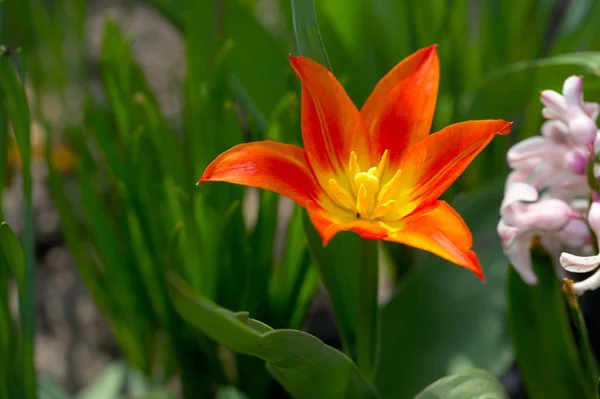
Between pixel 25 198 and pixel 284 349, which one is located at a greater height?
pixel 25 198

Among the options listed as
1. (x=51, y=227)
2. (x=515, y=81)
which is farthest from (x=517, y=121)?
(x=51, y=227)

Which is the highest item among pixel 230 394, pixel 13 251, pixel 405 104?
pixel 405 104

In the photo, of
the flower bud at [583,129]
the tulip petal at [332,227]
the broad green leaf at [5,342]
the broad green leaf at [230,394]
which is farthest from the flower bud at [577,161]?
the broad green leaf at [5,342]

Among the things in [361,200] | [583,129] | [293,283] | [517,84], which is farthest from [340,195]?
[517,84]

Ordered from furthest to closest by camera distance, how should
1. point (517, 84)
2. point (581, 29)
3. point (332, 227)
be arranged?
point (581, 29) < point (517, 84) < point (332, 227)

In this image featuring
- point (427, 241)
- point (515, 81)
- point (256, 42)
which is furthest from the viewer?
point (256, 42)

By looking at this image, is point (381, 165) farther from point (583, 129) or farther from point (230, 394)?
point (230, 394)

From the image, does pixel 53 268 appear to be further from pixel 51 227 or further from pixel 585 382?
pixel 585 382
